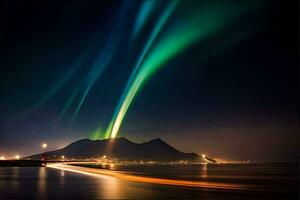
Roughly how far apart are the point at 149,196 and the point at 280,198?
24.2ft

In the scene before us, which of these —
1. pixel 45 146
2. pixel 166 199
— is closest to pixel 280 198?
pixel 166 199

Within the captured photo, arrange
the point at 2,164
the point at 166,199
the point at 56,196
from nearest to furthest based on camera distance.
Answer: the point at 166,199 < the point at 56,196 < the point at 2,164

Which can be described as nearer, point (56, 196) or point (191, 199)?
point (191, 199)

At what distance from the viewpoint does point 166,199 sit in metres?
20.5

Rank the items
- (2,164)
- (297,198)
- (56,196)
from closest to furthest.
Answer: (56,196), (297,198), (2,164)

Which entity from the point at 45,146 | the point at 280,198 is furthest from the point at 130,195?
the point at 45,146

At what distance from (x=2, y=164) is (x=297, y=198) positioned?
104 m

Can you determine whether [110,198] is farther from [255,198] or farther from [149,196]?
[255,198]

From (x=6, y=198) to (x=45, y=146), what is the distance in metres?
99.3

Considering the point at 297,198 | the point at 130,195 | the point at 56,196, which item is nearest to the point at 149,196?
the point at 130,195

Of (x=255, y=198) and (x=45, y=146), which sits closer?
(x=255, y=198)

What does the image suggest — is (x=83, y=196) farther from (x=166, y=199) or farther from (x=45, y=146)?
(x=45, y=146)

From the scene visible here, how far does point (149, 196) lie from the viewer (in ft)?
72.0

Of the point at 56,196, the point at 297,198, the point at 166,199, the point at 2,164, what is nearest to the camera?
the point at 166,199
